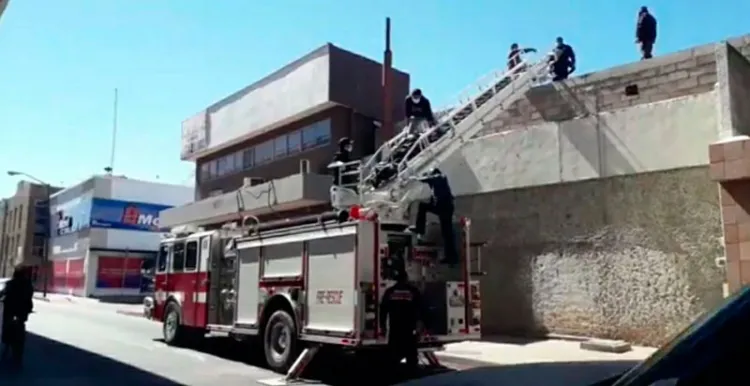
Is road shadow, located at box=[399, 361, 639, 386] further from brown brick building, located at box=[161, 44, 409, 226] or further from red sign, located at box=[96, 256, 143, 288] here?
red sign, located at box=[96, 256, 143, 288]

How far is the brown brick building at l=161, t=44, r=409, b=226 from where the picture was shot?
2138 cm

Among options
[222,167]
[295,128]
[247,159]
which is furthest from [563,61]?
[222,167]

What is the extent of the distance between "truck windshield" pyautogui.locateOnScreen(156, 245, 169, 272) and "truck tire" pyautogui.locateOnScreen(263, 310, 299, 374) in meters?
5.07

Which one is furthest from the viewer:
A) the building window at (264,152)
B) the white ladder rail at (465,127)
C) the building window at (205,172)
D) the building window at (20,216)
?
the building window at (20,216)

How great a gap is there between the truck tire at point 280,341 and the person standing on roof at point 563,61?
29.3 ft

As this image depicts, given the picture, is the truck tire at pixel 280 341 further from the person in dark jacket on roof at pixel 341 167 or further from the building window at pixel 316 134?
the building window at pixel 316 134

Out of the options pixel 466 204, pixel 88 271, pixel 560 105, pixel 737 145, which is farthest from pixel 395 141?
pixel 88 271

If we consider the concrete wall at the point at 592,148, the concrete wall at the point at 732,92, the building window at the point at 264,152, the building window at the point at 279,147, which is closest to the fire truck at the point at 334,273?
the concrete wall at the point at 592,148

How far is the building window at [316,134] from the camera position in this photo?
22266 mm

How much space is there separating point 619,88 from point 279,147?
14.0 m

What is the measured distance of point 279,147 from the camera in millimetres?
24672

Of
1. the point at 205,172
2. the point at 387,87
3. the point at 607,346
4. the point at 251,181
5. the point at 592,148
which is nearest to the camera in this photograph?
the point at 607,346

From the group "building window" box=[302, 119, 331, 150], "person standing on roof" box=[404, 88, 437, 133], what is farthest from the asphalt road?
"building window" box=[302, 119, 331, 150]

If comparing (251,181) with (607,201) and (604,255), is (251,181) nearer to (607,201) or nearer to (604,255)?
(607,201)
